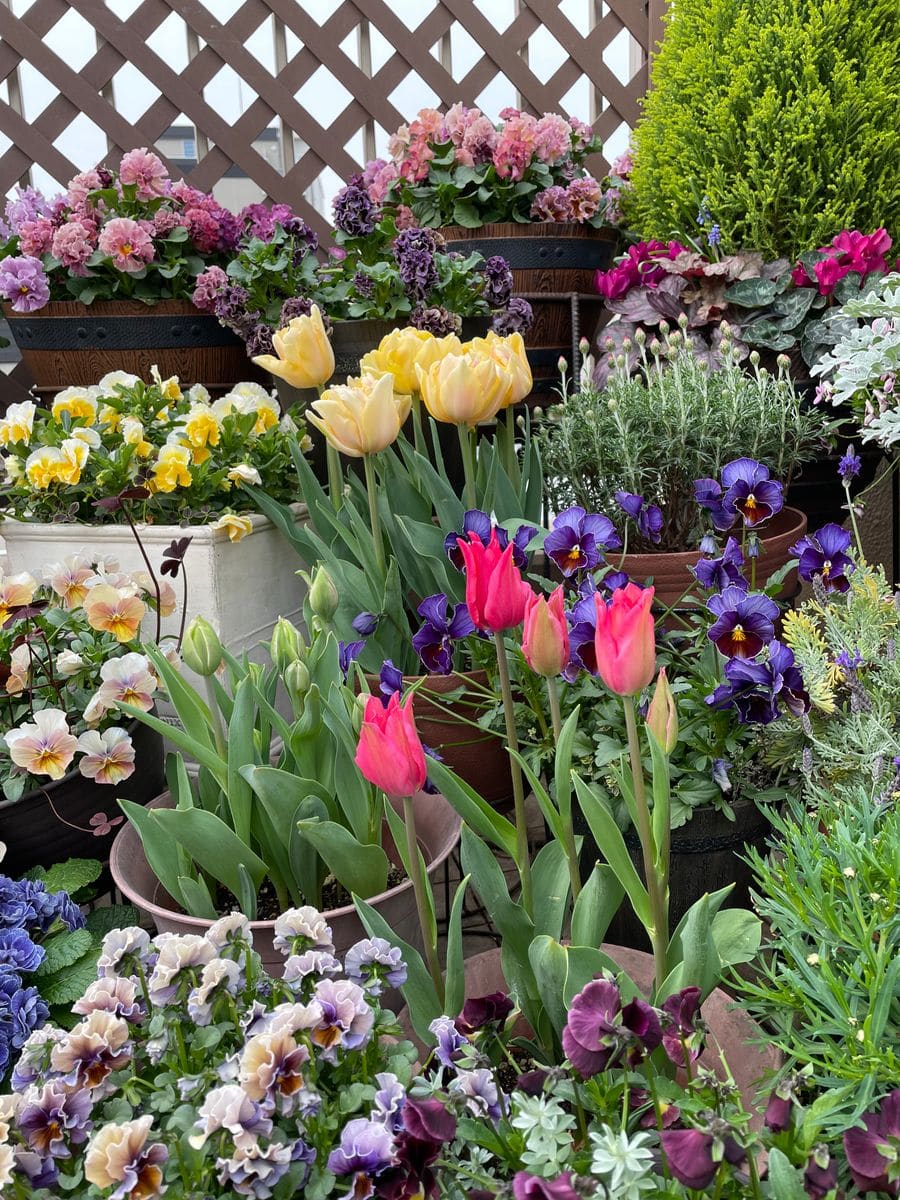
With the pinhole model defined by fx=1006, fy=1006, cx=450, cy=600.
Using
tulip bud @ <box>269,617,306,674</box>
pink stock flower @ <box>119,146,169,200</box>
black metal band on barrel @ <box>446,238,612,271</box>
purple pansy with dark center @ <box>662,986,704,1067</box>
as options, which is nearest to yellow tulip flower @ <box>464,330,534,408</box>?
tulip bud @ <box>269,617,306,674</box>

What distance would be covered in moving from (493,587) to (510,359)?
713 millimetres

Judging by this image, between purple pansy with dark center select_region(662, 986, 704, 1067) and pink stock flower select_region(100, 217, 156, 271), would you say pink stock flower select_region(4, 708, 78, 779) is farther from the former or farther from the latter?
pink stock flower select_region(100, 217, 156, 271)

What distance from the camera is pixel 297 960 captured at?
781 mm

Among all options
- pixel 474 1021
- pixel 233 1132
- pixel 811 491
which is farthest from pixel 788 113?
pixel 233 1132

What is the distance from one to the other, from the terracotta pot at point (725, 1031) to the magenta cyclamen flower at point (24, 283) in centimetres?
200

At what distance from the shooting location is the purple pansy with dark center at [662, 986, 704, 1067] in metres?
0.65

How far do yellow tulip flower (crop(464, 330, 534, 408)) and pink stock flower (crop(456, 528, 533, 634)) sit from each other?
66cm

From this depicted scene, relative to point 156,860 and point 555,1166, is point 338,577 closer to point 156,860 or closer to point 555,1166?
point 156,860

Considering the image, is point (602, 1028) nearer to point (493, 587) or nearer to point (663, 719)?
point (663, 719)

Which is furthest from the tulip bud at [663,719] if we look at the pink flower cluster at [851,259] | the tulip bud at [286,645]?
the pink flower cluster at [851,259]

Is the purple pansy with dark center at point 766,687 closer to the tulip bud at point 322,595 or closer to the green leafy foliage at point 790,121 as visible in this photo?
the tulip bud at point 322,595

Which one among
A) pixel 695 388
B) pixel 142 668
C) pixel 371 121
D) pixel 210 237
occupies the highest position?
pixel 371 121

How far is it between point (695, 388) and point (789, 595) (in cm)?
41

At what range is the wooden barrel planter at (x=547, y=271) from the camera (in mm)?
2611
